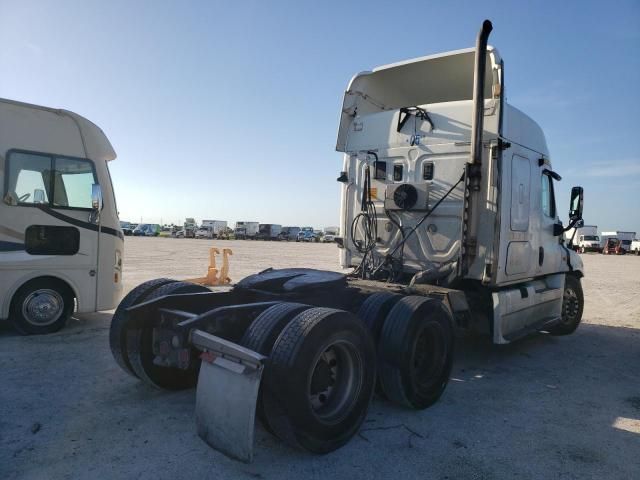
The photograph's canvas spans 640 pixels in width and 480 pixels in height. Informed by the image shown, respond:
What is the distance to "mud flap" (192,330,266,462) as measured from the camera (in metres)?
2.82

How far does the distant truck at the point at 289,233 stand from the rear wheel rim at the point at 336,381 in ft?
210

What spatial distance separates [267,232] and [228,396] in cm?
6393

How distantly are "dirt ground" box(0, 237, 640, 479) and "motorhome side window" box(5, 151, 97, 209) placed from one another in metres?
2.09

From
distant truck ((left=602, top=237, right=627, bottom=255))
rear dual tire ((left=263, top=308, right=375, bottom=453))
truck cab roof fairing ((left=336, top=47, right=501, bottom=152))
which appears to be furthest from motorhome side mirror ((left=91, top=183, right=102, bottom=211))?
distant truck ((left=602, top=237, right=627, bottom=255))

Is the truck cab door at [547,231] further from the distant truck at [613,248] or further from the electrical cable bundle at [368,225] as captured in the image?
the distant truck at [613,248]

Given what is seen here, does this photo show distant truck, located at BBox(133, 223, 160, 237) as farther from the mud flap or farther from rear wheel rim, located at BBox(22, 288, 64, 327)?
the mud flap

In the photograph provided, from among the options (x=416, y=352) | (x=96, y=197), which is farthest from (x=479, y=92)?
(x=96, y=197)

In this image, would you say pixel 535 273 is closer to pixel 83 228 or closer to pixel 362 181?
pixel 362 181

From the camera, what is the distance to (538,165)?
6.73 metres

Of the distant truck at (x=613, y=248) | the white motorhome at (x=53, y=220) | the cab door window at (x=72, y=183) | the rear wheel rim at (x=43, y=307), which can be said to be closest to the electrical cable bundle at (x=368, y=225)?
the white motorhome at (x=53, y=220)

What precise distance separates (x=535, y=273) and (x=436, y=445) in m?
4.03

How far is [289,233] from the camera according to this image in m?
68.4

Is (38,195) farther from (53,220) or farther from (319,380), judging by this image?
(319,380)

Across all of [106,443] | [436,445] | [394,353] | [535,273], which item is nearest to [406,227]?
[535,273]
